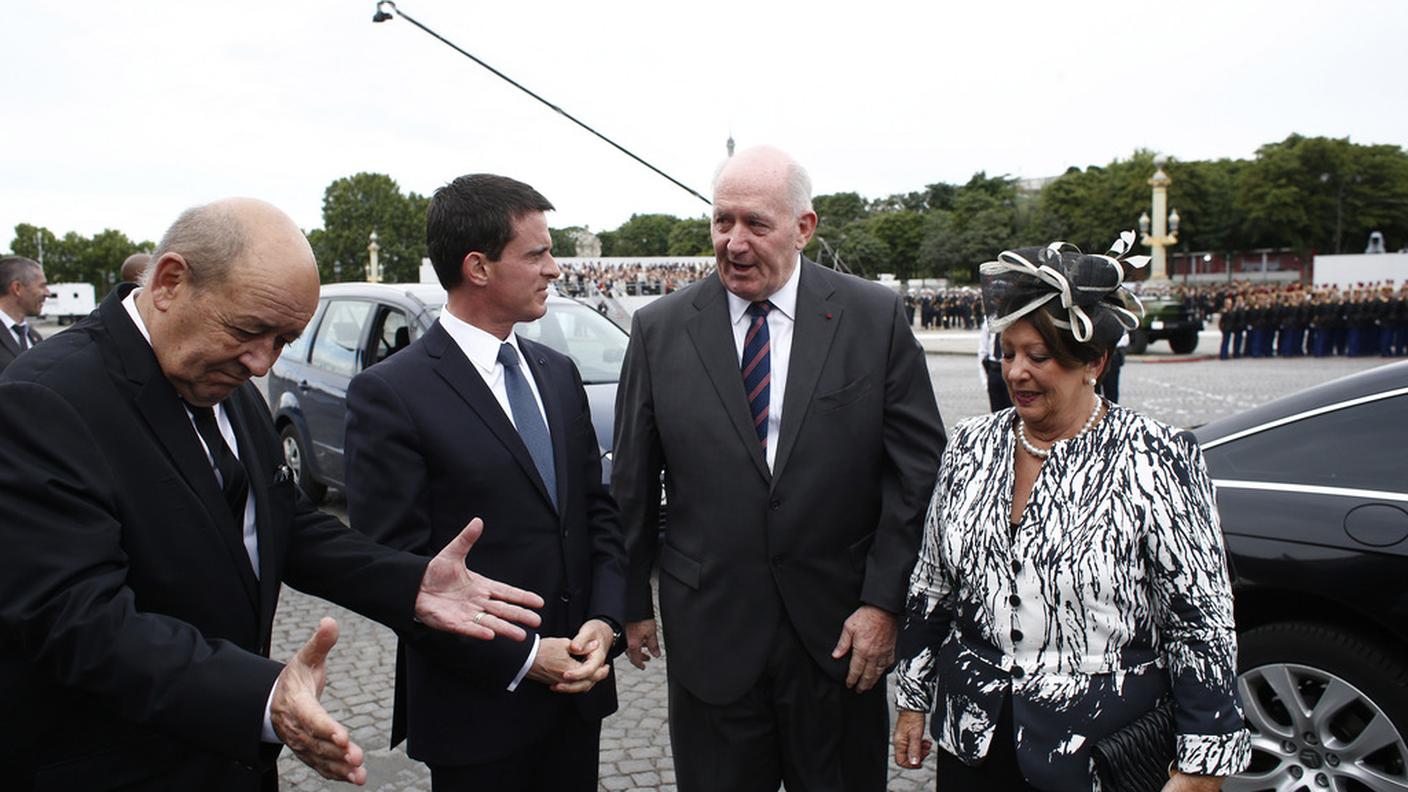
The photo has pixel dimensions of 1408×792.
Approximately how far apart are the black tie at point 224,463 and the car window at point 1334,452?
3.11 meters

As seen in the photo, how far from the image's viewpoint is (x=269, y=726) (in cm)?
162

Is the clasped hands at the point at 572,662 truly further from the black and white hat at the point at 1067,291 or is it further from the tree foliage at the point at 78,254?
the tree foliage at the point at 78,254

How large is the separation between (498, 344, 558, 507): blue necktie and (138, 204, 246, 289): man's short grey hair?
855mm

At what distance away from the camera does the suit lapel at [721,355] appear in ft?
8.44

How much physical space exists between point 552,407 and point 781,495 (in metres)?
0.64

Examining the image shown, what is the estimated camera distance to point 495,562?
236 centimetres

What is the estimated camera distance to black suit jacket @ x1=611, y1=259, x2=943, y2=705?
2541 millimetres

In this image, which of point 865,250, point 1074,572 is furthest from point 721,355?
point 865,250

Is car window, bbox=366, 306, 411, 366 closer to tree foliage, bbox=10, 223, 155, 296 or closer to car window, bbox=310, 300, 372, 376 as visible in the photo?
car window, bbox=310, 300, 372, 376

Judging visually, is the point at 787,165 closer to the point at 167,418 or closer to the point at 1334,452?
the point at 167,418

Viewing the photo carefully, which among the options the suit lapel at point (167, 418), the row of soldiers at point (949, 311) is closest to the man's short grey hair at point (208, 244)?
the suit lapel at point (167, 418)

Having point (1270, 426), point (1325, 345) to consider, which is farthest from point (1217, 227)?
point (1270, 426)

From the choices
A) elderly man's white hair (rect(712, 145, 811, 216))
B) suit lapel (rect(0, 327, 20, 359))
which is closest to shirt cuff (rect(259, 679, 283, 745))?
elderly man's white hair (rect(712, 145, 811, 216))

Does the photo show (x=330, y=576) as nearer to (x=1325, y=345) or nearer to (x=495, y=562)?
(x=495, y=562)
